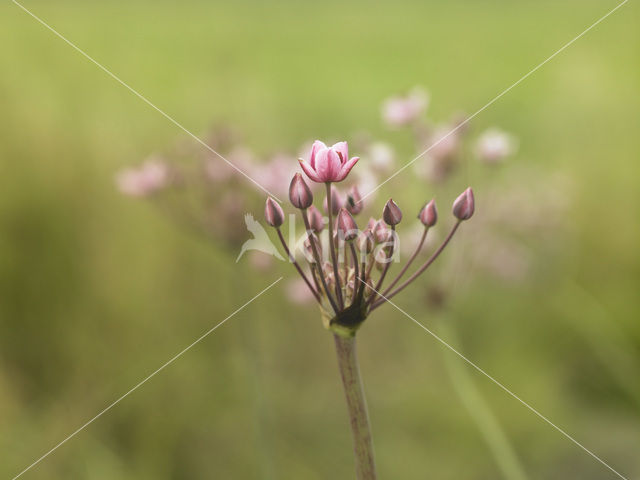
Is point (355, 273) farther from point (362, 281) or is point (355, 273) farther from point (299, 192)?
point (299, 192)

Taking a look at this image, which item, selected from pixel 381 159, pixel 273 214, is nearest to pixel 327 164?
pixel 273 214

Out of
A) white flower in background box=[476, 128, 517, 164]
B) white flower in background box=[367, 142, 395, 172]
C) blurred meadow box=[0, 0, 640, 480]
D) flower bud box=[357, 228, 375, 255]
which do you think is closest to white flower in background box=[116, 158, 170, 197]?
blurred meadow box=[0, 0, 640, 480]

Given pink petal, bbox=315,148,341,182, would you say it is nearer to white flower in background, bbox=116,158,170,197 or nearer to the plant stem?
the plant stem

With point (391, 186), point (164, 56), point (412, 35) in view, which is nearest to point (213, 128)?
point (391, 186)

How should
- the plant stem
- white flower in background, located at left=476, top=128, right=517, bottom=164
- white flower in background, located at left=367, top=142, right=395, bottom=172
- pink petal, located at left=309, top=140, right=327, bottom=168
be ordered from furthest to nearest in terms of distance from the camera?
1. white flower in background, located at left=476, top=128, right=517, bottom=164
2. white flower in background, located at left=367, top=142, right=395, bottom=172
3. pink petal, located at left=309, top=140, right=327, bottom=168
4. the plant stem

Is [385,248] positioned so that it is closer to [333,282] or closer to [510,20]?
[333,282]

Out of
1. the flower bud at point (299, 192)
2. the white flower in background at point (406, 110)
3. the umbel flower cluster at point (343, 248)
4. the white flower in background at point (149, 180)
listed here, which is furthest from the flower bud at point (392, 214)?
the white flower in background at point (149, 180)

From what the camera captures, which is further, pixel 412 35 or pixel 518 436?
pixel 412 35

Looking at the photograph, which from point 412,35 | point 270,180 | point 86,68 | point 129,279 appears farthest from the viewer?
point 412,35
